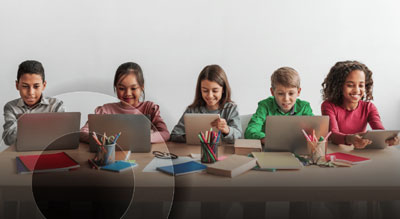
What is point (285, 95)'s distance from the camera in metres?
1.79

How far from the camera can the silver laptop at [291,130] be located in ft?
4.36

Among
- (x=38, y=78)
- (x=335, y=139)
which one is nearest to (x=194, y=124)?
(x=335, y=139)

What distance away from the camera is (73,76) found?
2775mm

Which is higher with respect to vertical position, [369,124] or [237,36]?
[237,36]

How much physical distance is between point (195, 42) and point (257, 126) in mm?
1270

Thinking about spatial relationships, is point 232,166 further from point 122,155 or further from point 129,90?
point 129,90

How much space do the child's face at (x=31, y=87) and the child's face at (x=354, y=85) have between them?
1.52 metres

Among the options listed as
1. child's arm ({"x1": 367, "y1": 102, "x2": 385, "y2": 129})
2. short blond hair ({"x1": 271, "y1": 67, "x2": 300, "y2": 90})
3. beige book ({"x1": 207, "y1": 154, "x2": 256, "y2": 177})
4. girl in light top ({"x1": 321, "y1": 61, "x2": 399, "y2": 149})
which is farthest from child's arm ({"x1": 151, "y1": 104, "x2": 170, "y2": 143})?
child's arm ({"x1": 367, "y1": 102, "x2": 385, "y2": 129})

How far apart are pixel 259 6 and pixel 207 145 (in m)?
1.92

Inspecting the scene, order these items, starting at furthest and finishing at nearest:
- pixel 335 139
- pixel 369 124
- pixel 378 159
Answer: pixel 369 124
pixel 335 139
pixel 378 159

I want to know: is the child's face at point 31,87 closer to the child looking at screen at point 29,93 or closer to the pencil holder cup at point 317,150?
the child looking at screen at point 29,93

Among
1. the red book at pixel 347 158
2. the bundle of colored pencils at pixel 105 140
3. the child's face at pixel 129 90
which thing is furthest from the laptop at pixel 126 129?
the red book at pixel 347 158

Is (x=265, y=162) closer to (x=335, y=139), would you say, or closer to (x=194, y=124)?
(x=194, y=124)

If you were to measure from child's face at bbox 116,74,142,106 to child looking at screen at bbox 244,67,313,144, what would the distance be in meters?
0.59
